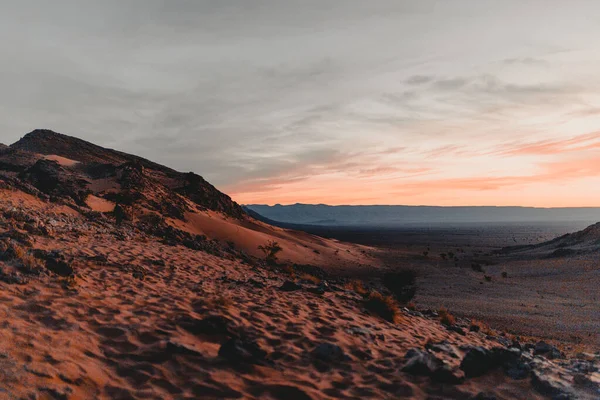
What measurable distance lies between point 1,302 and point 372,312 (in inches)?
320

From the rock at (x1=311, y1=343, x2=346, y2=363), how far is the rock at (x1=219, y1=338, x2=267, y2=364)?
96 cm

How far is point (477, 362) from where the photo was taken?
647 cm

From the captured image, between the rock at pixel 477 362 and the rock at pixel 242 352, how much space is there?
3.46 m

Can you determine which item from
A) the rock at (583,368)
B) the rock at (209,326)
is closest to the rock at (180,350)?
the rock at (209,326)

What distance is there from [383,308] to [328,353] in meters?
3.91

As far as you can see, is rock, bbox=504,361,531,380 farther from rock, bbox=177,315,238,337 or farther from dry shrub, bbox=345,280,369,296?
dry shrub, bbox=345,280,369,296

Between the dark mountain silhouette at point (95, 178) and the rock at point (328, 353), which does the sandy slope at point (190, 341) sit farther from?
the dark mountain silhouette at point (95, 178)

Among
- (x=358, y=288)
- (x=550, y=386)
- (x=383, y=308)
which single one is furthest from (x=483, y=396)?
(x=358, y=288)

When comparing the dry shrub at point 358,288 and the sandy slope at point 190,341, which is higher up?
the sandy slope at point 190,341

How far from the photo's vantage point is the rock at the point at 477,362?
6.32 m

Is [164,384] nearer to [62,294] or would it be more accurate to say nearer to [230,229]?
[62,294]

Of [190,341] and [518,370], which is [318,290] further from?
[518,370]

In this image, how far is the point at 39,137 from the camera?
57.7m

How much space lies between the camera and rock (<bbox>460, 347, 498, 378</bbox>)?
20.7ft
